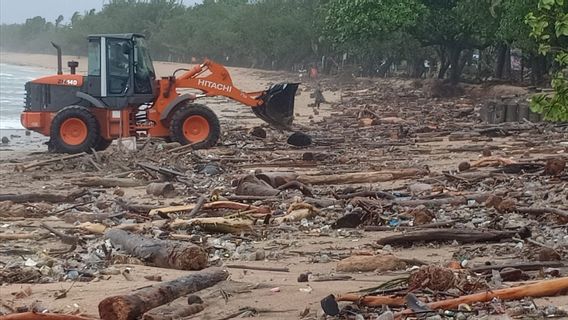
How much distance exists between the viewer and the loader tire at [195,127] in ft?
66.2

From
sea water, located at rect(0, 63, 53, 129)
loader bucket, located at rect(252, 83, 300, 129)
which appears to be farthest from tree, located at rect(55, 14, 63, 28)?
loader bucket, located at rect(252, 83, 300, 129)

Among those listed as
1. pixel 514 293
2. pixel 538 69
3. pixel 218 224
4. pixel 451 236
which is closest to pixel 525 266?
pixel 514 293

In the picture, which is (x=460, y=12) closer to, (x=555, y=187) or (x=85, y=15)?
(x=555, y=187)

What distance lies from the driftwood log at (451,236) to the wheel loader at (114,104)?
37.4ft

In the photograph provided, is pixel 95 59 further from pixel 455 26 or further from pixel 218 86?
pixel 455 26

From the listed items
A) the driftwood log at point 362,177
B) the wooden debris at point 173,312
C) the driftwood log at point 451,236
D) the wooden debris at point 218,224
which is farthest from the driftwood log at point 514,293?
the driftwood log at point 362,177

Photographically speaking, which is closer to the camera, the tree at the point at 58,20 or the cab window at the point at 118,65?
the cab window at the point at 118,65

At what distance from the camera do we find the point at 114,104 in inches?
782

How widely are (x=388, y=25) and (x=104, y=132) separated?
17.8 metres

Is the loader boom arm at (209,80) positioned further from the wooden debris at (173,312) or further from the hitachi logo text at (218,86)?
the wooden debris at (173,312)

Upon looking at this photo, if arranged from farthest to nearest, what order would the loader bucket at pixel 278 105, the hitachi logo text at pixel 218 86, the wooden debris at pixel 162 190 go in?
the loader bucket at pixel 278 105 < the hitachi logo text at pixel 218 86 < the wooden debris at pixel 162 190

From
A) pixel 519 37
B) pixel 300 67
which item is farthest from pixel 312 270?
pixel 300 67

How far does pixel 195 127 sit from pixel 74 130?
266cm

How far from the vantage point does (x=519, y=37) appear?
29.3 m
